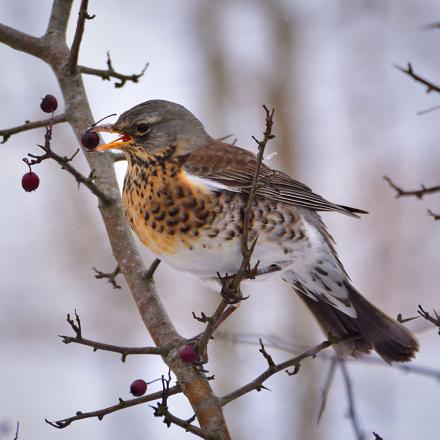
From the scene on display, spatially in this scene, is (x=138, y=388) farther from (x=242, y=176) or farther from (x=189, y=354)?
(x=242, y=176)

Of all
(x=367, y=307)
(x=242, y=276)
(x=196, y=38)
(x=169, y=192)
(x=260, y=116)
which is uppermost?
(x=196, y=38)

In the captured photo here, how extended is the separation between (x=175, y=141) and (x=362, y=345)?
134 centimetres

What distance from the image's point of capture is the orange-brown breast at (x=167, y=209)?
11.1 feet

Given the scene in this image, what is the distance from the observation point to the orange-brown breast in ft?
11.1

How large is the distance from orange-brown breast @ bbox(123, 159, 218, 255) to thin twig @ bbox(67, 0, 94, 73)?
581 millimetres

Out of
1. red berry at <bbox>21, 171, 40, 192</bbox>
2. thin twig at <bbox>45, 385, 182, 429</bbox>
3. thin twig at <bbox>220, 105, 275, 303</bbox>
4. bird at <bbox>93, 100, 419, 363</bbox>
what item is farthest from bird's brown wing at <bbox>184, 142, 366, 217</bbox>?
thin twig at <bbox>45, 385, 182, 429</bbox>

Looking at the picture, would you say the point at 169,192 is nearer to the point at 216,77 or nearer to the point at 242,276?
the point at 242,276

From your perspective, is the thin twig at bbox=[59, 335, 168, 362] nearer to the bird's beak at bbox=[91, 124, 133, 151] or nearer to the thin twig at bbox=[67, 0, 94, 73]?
the bird's beak at bbox=[91, 124, 133, 151]

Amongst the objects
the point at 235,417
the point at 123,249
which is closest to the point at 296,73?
the point at 235,417

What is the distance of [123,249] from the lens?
345 cm

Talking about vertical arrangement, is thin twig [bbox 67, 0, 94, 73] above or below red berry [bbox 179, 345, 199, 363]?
above

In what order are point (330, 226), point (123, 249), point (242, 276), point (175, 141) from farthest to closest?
point (330, 226), point (175, 141), point (123, 249), point (242, 276)

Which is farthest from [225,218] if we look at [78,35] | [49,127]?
[78,35]

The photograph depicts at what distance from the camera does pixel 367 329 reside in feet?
12.9
